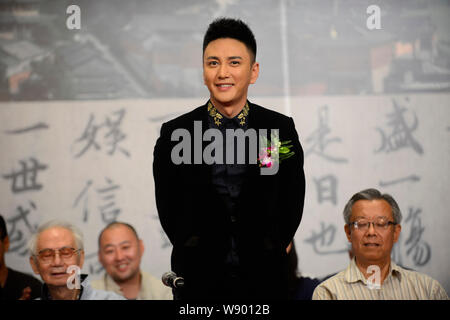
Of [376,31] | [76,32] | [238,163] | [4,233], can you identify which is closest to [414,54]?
[376,31]

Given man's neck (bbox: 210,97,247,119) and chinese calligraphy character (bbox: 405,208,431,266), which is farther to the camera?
chinese calligraphy character (bbox: 405,208,431,266)

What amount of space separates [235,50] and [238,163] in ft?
1.45

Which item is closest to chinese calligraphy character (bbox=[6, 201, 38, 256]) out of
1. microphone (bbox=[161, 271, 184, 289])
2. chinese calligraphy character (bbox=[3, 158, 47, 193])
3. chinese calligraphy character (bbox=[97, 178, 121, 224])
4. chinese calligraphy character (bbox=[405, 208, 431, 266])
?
chinese calligraphy character (bbox=[3, 158, 47, 193])

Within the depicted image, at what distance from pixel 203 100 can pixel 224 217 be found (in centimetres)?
79

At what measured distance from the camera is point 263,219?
2.33 metres

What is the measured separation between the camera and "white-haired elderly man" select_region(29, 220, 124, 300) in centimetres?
257

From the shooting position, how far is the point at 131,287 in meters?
2.76

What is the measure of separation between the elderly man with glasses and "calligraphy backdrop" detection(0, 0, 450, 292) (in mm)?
242

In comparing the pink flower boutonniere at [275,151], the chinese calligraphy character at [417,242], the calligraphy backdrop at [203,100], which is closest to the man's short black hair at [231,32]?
the pink flower boutonniere at [275,151]

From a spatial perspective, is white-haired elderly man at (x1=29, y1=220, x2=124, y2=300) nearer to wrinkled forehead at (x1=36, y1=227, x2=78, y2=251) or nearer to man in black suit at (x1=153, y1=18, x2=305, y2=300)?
wrinkled forehead at (x1=36, y1=227, x2=78, y2=251)

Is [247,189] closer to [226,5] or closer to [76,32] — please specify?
[226,5]

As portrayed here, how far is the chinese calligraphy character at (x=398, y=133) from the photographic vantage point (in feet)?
9.25

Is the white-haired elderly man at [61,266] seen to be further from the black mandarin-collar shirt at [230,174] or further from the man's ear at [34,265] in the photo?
the black mandarin-collar shirt at [230,174]
